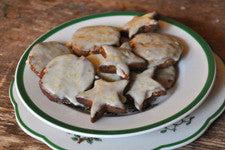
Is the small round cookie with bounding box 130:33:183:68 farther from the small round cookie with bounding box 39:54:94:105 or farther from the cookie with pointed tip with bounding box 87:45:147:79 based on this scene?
the small round cookie with bounding box 39:54:94:105

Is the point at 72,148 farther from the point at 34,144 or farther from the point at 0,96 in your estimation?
the point at 0,96

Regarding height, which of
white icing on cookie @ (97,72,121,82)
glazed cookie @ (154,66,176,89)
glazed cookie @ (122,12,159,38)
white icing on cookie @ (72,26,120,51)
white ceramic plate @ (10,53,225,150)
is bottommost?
white ceramic plate @ (10,53,225,150)

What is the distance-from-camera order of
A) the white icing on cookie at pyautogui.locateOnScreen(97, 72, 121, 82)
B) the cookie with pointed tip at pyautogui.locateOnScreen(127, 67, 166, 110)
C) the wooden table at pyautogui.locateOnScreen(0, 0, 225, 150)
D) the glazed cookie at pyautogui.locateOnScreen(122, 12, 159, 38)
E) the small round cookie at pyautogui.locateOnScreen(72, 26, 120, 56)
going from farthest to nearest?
the wooden table at pyautogui.locateOnScreen(0, 0, 225, 150) < the glazed cookie at pyautogui.locateOnScreen(122, 12, 159, 38) < the small round cookie at pyautogui.locateOnScreen(72, 26, 120, 56) < the white icing on cookie at pyautogui.locateOnScreen(97, 72, 121, 82) < the cookie with pointed tip at pyautogui.locateOnScreen(127, 67, 166, 110)

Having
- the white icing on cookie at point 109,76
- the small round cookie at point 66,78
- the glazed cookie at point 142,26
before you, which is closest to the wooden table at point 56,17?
the small round cookie at point 66,78

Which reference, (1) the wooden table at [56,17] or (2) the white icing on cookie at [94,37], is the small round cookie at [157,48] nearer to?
(2) the white icing on cookie at [94,37]

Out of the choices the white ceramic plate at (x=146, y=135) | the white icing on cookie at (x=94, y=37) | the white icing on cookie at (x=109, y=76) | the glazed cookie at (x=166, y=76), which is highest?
the white icing on cookie at (x=94, y=37)

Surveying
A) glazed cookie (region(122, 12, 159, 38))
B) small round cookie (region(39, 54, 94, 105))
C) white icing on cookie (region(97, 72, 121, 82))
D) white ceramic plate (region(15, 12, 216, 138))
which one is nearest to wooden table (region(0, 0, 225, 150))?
white ceramic plate (region(15, 12, 216, 138))
